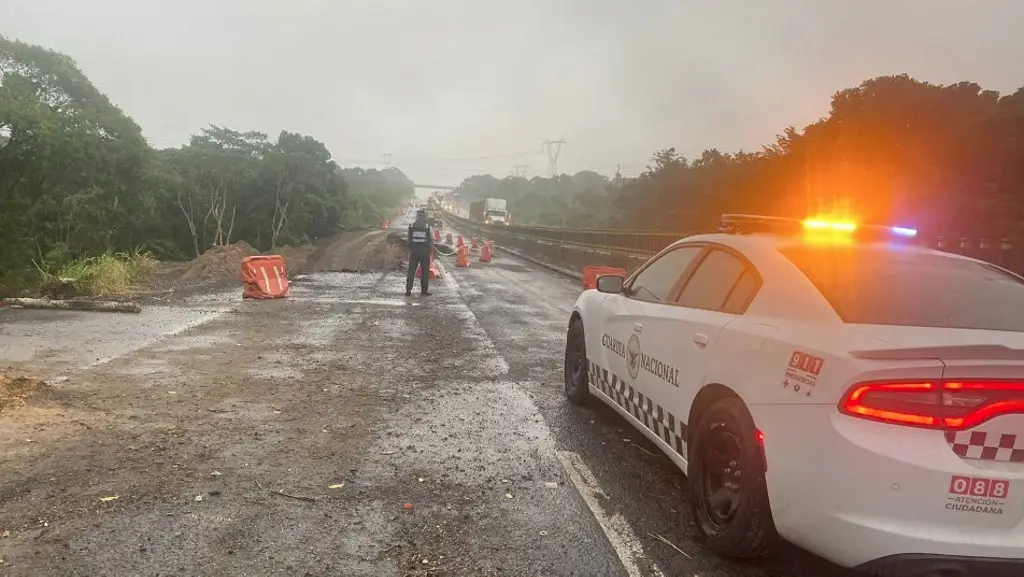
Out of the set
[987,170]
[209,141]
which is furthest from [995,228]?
[209,141]

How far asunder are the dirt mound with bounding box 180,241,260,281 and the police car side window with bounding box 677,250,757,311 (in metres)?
18.5

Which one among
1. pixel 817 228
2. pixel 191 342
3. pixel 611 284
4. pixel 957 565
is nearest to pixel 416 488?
pixel 611 284

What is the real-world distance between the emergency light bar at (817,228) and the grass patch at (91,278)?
12938mm

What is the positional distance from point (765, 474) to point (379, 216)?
343 ft

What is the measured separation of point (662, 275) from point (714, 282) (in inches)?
34.0

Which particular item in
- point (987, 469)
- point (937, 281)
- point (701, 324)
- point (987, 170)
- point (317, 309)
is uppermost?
point (987, 170)

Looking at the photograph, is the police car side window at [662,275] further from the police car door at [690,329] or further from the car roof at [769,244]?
the car roof at [769,244]

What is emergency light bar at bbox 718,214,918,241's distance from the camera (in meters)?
4.19

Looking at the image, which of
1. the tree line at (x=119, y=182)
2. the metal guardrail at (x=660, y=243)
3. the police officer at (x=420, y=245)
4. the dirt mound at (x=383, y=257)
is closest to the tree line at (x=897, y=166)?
the metal guardrail at (x=660, y=243)

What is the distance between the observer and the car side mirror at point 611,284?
5.57 m

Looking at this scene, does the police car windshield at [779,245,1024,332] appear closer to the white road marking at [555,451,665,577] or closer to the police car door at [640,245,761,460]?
the police car door at [640,245,761,460]

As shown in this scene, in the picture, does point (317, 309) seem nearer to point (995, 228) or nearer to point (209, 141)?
point (995, 228)

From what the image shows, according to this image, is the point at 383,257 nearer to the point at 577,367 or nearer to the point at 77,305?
the point at 77,305

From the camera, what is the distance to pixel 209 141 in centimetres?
5047
